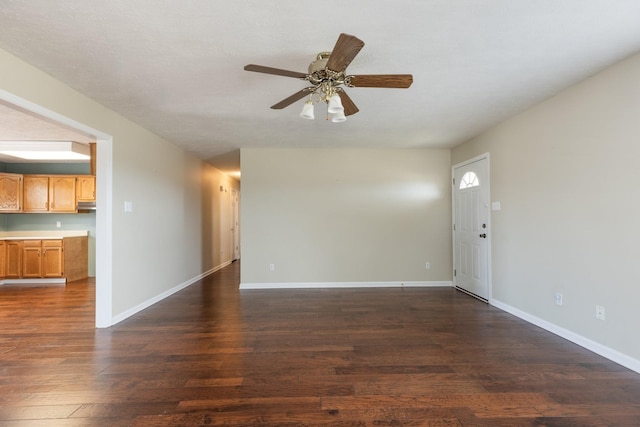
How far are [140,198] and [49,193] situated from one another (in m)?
3.47

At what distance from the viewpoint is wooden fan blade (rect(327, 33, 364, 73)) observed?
5.42 feet

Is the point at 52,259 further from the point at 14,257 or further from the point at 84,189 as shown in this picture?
the point at 84,189

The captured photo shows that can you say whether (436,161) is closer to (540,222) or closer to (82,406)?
(540,222)

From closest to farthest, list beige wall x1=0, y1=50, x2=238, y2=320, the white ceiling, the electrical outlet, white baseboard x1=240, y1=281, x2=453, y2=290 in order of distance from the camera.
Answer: the white ceiling < beige wall x1=0, y1=50, x2=238, y2=320 < the electrical outlet < white baseboard x1=240, y1=281, x2=453, y2=290

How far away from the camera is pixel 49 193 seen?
19.2 ft

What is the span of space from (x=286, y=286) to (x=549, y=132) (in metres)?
4.15

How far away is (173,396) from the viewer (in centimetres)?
200

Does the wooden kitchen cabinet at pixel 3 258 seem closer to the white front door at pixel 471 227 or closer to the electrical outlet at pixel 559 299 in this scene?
the white front door at pixel 471 227

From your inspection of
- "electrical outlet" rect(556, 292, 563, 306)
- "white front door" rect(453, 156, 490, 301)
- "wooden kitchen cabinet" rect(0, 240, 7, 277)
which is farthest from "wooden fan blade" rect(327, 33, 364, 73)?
"wooden kitchen cabinet" rect(0, 240, 7, 277)

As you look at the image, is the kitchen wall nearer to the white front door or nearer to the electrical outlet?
the white front door

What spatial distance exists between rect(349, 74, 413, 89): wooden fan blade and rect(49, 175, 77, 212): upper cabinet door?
634cm

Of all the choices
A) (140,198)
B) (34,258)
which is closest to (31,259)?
(34,258)

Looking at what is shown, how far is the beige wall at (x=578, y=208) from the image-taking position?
2371 millimetres

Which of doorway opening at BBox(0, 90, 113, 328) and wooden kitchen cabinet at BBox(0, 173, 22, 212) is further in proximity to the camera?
wooden kitchen cabinet at BBox(0, 173, 22, 212)
